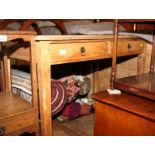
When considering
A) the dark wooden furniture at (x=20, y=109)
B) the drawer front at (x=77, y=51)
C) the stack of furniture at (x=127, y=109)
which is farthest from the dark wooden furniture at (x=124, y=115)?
the dark wooden furniture at (x=20, y=109)

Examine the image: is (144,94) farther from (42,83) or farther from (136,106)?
(42,83)

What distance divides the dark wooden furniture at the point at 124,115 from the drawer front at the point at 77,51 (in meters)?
0.24

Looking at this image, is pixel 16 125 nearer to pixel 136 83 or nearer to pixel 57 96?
pixel 57 96

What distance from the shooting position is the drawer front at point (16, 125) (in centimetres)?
97

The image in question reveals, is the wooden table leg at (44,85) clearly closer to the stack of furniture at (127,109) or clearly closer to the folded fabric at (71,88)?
the stack of furniture at (127,109)

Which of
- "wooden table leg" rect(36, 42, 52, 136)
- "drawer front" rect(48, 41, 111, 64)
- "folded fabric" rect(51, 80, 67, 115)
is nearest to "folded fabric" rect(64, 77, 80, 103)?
"folded fabric" rect(51, 80, 67, 115)

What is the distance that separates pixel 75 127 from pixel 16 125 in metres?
0.68

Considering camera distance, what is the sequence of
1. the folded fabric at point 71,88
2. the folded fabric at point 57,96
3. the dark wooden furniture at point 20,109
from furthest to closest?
the folded fabric at point 71,88, the folded fabric at point 57,96, the dark wooden furniture at point 20,109

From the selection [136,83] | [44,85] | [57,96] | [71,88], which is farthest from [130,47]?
[44,85]

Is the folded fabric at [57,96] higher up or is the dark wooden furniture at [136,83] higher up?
the dark wooden furniture at [136,83]

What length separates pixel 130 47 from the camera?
1.51 m

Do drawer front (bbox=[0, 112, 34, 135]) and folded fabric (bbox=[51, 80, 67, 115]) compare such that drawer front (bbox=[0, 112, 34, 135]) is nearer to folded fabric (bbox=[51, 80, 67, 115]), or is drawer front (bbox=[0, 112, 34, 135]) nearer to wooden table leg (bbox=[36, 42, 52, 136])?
wooden table leg (bbox=[36, 42, 52, 136])

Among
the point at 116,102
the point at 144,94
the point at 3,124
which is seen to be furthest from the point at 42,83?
the point at 144,94
